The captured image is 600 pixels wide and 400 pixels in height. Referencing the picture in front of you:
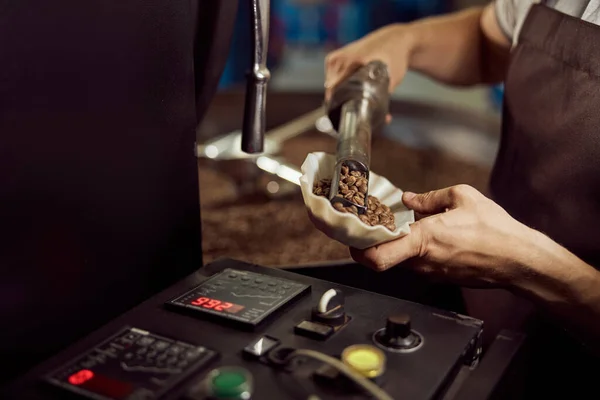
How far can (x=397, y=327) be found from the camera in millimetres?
649

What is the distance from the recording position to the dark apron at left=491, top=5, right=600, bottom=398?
1016mm

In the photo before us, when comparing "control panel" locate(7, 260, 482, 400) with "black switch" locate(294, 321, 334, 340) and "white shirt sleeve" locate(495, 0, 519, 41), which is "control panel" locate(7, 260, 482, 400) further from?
"white shirt sleeve" locate(495, 0, 519, 41)

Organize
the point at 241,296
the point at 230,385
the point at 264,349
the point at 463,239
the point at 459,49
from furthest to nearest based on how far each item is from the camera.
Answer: the point at 459,49
the point at 463,239
the point at 241,296
the point at 264,349
the point at 230,385

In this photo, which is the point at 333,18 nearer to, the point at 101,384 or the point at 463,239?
the point at 463,239

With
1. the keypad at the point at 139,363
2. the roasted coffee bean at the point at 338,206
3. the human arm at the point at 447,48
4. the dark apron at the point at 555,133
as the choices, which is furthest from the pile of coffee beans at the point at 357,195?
the human arm at the point at 447,48

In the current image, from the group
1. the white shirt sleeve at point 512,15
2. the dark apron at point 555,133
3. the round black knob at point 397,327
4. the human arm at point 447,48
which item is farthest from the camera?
the human arm at point 447,48

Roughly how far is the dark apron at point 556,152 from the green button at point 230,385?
65cm

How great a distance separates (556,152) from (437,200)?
304 millimetres

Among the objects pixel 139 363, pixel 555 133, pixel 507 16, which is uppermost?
pixel 507 16

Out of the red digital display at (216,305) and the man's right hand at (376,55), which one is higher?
the man's right hand at (376,55)

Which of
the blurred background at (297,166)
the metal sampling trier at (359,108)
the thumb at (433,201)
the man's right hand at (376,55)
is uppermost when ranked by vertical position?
the man's right hand at (376,55)

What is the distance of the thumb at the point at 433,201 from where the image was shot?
0.87 m

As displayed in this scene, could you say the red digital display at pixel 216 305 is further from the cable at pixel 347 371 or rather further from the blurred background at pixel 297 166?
the blurred background at pixel 297 166

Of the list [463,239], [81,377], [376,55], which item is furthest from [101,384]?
[376,55]
